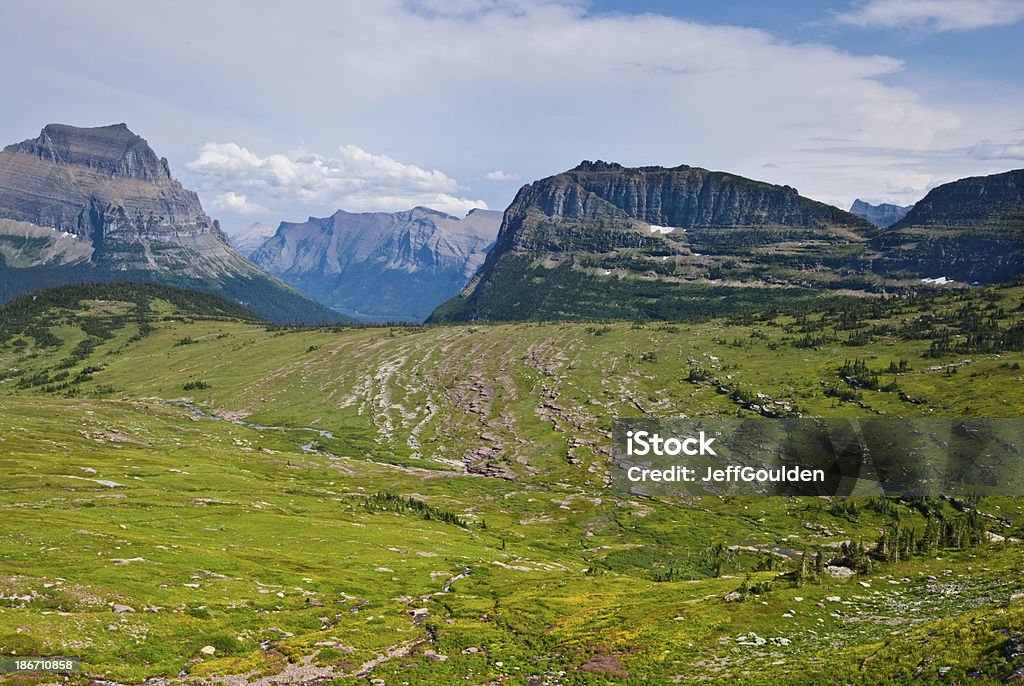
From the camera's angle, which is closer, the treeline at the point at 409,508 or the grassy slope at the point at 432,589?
the grassy slope at the point at 432,589

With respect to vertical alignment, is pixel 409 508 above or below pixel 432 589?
below

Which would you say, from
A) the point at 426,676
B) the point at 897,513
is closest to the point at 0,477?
the point at 426,676

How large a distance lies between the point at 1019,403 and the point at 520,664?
18414 centimetres

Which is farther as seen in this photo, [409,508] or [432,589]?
[409,508]

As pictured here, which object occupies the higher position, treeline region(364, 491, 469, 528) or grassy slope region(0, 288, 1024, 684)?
grassy slope region(0, 288, 1024, 684)

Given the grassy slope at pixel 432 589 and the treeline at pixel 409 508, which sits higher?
the grassy slope at pixel 432 589

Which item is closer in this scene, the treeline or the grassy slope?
the grassy slope

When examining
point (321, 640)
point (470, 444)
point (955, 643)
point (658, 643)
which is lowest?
point (470, 444)

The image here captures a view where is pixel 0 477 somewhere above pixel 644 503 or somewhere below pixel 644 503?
above

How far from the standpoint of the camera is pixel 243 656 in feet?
142

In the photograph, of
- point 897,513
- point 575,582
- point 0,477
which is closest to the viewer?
point 575,582

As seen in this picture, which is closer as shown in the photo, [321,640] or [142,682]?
[142,682]

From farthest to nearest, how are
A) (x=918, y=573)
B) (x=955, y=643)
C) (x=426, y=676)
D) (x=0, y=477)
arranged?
(x=0, y=477)
(x=918, y=573)
(x=426, y=676)
(x=955, y=643)

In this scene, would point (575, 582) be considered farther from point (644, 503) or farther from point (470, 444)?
point (470, 444)
